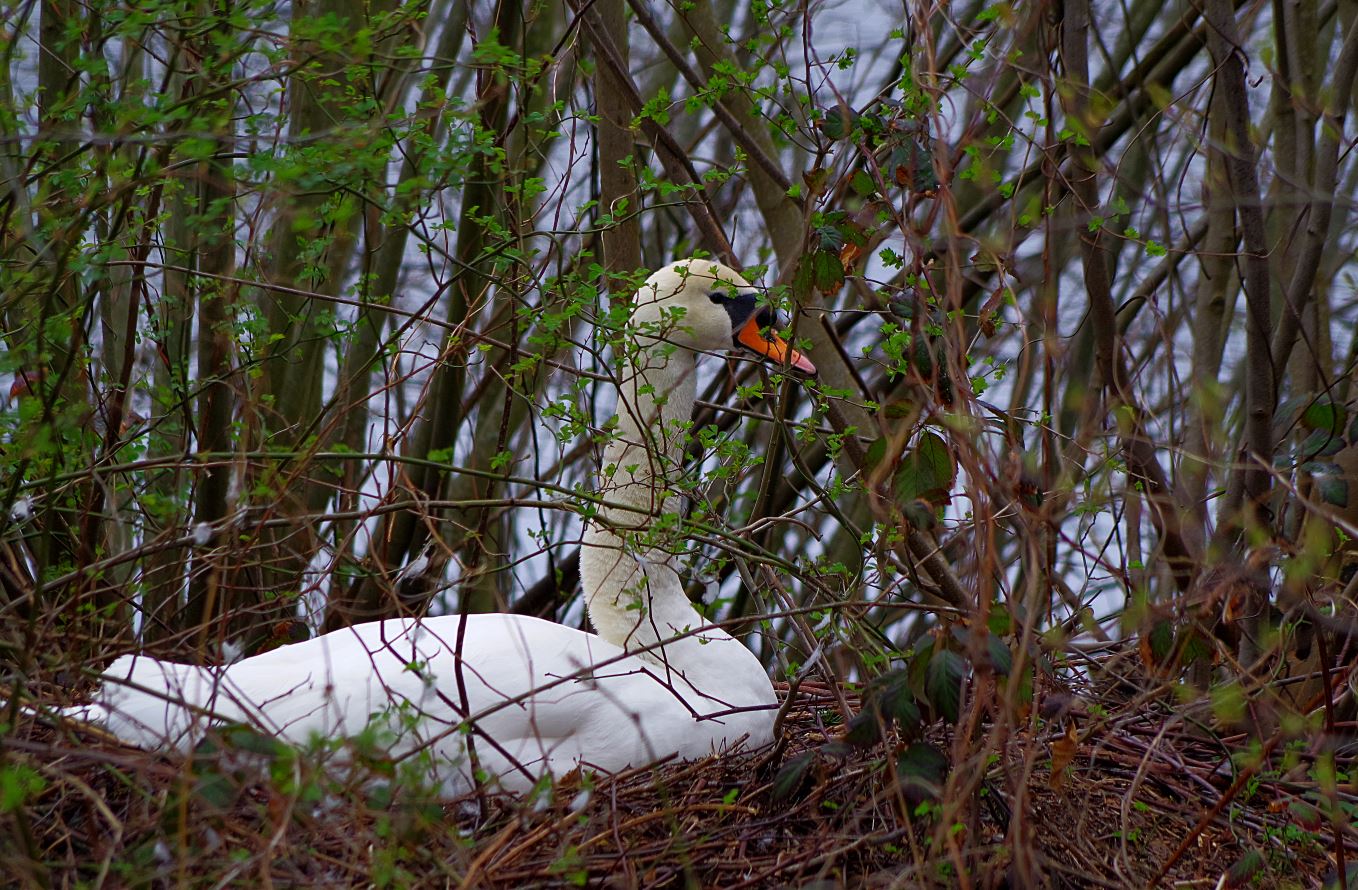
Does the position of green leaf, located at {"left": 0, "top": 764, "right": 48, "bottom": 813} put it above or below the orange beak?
below

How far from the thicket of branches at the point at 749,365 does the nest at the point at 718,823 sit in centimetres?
19

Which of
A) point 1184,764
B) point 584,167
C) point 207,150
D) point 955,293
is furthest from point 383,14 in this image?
point 584,167

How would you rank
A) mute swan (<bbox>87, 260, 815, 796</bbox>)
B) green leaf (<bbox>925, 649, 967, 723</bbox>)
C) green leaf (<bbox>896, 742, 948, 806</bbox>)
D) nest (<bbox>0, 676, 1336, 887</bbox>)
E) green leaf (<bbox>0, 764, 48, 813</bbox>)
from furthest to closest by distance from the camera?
mute swan (<bbox>87, 260, 815, 796</bbox>)
green leaf (<bbox>896, 742, 948, 806</bbox>)
green leaf (<bbox>925, 649, 967, 723</bbox>)
nest (<bbox>0, 676, 1336, 887</bbox>)
green leaf (<bbox>0, 764, 48, 813</bbox>)

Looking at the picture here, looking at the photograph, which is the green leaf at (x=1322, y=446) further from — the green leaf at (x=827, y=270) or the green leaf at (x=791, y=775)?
the green leaf at (x=791, y=775)

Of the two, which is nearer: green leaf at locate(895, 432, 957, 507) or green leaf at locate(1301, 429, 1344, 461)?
green leaf at locate(895, 432, 957, 507)

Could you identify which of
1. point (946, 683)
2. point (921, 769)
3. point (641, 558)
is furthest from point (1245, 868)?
point (641, 558)

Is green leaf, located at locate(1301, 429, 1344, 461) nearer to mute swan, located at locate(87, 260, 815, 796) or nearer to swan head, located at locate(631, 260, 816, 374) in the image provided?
mute swan, located at locate(87, 260, 815, 796)

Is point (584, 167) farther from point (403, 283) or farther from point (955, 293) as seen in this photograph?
point (955, 293)

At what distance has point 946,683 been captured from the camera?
274cm

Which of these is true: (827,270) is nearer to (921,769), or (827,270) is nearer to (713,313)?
(921,769)

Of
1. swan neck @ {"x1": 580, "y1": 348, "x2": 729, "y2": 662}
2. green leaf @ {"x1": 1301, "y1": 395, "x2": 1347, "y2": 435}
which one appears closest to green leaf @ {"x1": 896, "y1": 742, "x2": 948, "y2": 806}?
swan neck @ {"x1": 580, "y1": 348, "x2": 729, "y2": 662}

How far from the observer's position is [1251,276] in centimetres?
388

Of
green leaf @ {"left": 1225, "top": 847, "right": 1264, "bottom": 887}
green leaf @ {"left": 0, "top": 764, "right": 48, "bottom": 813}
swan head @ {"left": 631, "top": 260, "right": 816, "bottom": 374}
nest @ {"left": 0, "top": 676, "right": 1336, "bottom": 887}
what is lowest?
green leaf @ {"left": 1225, "top": 847, "right": 1264, "bottom": 887}

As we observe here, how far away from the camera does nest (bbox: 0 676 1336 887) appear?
93.1 inches
